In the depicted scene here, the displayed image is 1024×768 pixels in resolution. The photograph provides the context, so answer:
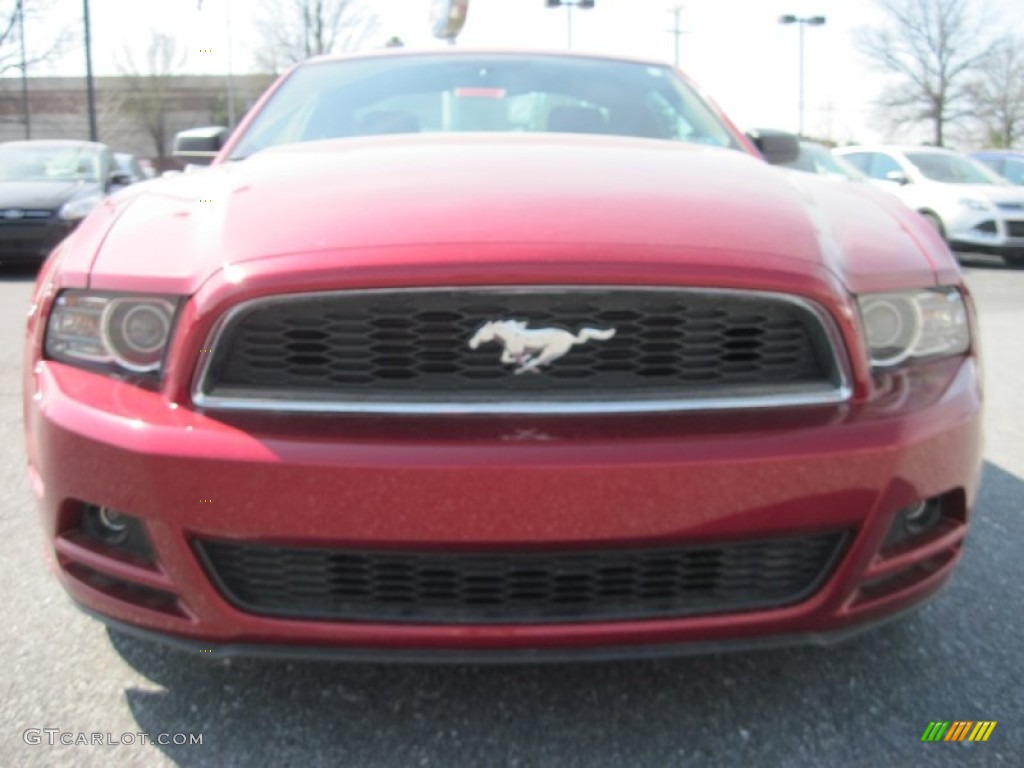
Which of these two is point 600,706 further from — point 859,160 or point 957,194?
point 859,160

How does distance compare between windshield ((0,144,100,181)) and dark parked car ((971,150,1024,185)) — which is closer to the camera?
windshield ((0,144,100,181))

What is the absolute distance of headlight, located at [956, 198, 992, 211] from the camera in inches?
472

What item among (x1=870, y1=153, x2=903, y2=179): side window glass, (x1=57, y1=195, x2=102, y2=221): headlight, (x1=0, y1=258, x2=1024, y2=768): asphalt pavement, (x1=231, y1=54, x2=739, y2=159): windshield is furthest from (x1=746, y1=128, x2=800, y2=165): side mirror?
(x1=870, y1=153, x2=903, y2=179): side window glass

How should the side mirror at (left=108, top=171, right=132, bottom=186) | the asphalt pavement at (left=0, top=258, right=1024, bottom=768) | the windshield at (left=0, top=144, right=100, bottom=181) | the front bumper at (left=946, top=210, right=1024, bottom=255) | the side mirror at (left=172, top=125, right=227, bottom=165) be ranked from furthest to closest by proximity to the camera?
the front bumper at (left=946, top=210, right=1024, bottom=255) → the side mirror at (left=108, top=171, right=132, bottom=186) → the windshield at (left=0, top=144, right=100, bottom=181) → the side mirror at (left=172, top=125, right=227, bottom=165) → the asphalt pavement at (left=0, top=258, right=1024, bottom=768)

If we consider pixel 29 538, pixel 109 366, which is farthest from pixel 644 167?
pixel 29 538

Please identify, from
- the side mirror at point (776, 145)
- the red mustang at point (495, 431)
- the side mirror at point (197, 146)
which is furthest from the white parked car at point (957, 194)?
the red mustang at point (495, 431)

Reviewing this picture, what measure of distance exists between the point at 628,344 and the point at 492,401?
0.26m

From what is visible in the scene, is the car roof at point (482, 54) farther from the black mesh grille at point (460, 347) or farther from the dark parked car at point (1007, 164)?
the dark parked car at point (1007, 164)

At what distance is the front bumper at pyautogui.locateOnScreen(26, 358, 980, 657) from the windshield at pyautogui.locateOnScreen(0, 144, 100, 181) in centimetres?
1029

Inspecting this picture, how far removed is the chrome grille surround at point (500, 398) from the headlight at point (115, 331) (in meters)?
0.15

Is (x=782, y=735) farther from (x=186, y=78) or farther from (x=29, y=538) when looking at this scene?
(x=186, y=78)

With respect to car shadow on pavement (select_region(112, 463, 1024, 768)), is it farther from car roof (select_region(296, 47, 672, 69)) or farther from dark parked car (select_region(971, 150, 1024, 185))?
dark parked car (select_region(971, 150, 1024, 185))

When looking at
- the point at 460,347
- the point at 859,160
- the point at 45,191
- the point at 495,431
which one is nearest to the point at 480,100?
the point at 460,347

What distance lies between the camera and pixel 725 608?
177 cm
